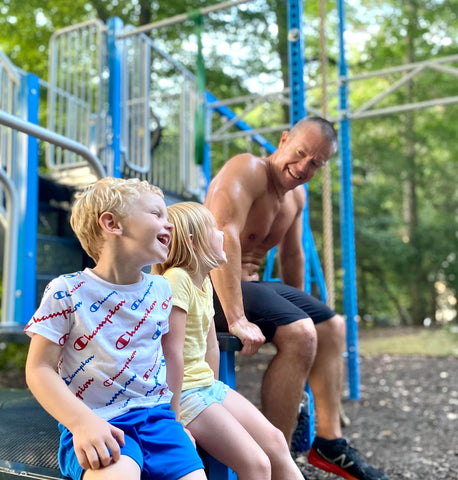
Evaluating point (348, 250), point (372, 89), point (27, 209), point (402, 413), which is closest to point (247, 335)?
point (27, 209)

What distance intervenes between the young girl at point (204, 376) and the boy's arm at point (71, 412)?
27 cm

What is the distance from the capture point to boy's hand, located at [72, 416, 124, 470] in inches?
39.5

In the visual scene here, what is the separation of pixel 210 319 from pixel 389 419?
8.21 ft

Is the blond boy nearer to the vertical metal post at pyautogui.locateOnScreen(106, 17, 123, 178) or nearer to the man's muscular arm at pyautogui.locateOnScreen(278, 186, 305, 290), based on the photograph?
the man's muscular arm at pyautogui.locateOnScreen(278, 186, 305, 290)

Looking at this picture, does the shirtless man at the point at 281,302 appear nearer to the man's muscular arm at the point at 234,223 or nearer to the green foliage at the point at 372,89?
the man's muscular arm at the point at 234,223

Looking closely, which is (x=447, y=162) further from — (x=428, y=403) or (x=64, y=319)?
(x=64, y=319)

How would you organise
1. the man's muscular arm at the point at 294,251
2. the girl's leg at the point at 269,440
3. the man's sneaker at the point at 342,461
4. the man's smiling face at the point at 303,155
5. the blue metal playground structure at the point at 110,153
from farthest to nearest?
the blue metal playground structure at the point at 110,153 → the man's muscular arm at the point at 294,251 → the man's smiling face at the point at 303,155 → the man's sneaker at the point at 342,461 → the girl's leg at the point at 269,440

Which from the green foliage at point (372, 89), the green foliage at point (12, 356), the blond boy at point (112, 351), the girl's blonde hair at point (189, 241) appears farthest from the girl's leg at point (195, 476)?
the green foliage at point (372, 89)

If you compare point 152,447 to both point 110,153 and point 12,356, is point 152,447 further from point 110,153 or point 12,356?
point 12,356

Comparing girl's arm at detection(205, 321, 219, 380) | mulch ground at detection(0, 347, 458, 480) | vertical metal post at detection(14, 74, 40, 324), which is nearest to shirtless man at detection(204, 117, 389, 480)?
girl's arm at detection(205, 321, 219, 380)

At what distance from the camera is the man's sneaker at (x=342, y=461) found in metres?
1.96

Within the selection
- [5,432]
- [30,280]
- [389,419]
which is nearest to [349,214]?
[389,419]

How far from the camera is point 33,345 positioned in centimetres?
109

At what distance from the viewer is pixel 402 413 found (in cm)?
370
